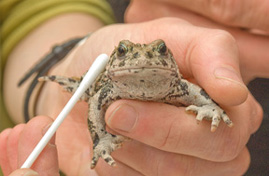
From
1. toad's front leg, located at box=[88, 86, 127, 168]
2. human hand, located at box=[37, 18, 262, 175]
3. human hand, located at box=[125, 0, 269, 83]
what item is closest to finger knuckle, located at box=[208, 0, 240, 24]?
human hand, located at box=[125, 0, 269, 83]

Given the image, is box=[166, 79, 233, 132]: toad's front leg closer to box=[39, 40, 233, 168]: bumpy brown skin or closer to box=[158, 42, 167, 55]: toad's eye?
box=[39, 40, 233, 168]: bumpy brown skin

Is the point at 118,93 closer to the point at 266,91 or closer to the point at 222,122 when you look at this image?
the point at 222,122

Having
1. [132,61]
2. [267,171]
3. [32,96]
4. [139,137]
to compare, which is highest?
[132,61]

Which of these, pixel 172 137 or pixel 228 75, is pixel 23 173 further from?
pixel 228 75

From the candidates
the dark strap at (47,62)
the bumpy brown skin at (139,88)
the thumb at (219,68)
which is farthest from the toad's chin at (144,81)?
the dark strap at (47,62)

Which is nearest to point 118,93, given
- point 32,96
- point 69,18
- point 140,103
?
point 140,103

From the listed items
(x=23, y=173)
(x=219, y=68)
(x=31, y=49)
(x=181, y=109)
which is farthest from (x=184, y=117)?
(x=31, y=49)
